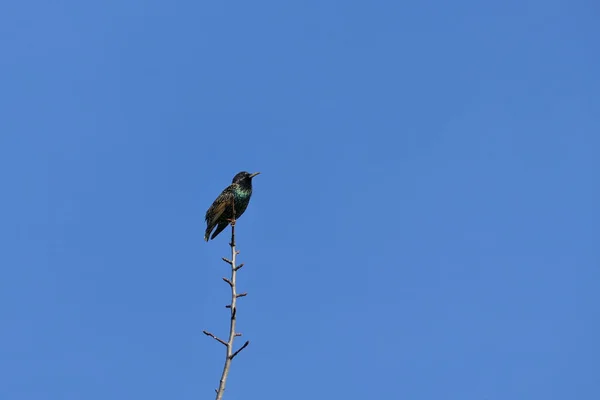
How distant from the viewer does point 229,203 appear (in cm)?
1334

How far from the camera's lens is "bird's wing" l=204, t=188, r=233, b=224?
13439mm

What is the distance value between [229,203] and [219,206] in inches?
12.8

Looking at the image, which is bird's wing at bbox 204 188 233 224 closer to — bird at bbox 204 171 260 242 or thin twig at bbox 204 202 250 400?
bird at bbox 204 171 260 242


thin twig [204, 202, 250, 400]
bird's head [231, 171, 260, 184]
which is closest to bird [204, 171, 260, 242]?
bird's head [231, 171, 260, 184]

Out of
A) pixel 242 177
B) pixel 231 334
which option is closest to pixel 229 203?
pixel 242 177

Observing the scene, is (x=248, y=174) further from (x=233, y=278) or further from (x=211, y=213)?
(x=233, y=278)

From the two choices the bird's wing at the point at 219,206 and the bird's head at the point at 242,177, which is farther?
the bird's head at the point at 242,177

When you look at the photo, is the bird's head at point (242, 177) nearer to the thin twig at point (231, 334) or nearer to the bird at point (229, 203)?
the bird at point (229, 203)

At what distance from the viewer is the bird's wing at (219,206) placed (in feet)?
44.1

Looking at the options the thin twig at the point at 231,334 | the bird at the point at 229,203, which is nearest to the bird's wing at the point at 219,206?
the bird at the point at 229,203

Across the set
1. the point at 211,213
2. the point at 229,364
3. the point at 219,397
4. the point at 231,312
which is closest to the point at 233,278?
the point at 231,312

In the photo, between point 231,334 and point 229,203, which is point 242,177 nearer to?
point 229,203

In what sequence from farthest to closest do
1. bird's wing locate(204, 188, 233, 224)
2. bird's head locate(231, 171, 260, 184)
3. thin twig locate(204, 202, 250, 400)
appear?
1. bird's head locate(231, 171, 260, 184)
2. bird's wing locate(204, 188, 233, 224)
3. thin twig locate(204, 202, 250, 400)

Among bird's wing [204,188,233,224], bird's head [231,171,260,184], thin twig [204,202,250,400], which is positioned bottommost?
thin twig [204,202,250,400]
